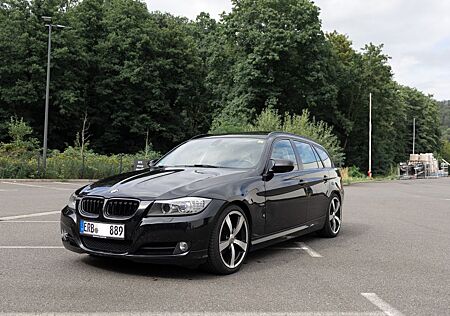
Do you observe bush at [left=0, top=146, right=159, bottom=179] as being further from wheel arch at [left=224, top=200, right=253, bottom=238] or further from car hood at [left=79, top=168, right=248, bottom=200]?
wheel arch at [left=224, top=200, right=253, bottom=238]

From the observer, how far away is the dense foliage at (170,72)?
41.8 m

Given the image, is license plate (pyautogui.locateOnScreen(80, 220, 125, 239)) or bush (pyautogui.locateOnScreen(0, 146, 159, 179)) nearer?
license plate (pyautogui.locateOnScreen(80, 220, 125, 239))

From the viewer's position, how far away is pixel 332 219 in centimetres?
807

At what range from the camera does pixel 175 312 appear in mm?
4027

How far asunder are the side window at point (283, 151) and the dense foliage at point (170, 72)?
29.0 m

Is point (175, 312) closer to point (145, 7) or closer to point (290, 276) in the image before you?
point (290, 276)

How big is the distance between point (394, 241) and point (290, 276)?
324 cm

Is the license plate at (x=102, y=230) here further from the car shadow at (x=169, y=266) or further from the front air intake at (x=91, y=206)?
the car shadow at (x=169, y=266)

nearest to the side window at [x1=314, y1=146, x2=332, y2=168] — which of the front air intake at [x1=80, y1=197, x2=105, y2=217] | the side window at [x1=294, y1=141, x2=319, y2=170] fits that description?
the side window at [x1=294, y1=141, x2=319, y2=170]

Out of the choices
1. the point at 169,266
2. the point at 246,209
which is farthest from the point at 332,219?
the point at 169,266

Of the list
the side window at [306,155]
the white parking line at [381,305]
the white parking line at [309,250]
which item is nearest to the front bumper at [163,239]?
the white parking line at [381,305]

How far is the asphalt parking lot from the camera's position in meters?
4.22

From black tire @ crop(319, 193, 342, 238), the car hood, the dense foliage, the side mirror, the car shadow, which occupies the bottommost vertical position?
the car shadow

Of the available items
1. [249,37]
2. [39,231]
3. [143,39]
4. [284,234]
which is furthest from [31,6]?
[284,234]
